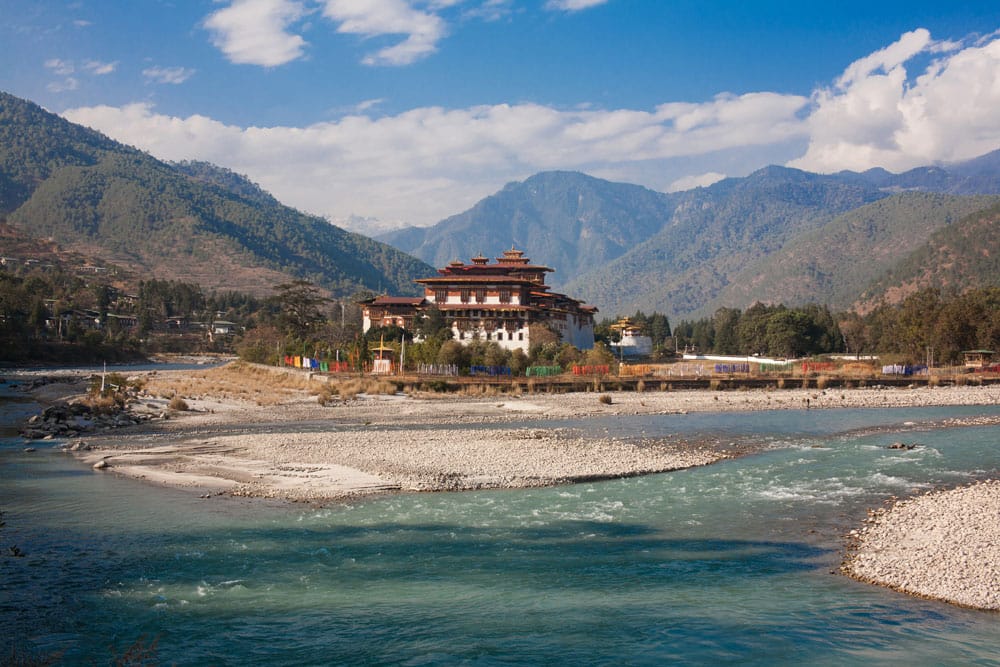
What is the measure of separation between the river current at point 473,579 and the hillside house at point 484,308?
58.6m

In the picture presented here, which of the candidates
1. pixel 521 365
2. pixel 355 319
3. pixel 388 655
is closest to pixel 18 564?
pixel 388 655

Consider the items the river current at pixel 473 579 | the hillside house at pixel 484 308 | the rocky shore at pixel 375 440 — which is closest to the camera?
the river current at pixel 473 579

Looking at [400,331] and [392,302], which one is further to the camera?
[392,302]

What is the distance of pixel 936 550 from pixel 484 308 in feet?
227

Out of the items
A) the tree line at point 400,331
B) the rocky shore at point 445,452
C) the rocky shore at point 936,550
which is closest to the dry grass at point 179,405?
the rocky shore at point 445,452

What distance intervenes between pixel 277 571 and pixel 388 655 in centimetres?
421

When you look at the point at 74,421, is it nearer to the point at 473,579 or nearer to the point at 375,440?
the point at 375,440

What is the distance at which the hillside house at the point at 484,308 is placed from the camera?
8175 cm

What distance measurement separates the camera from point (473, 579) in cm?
1421

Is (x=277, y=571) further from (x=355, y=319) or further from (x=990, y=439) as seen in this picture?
(x=355, y=319)

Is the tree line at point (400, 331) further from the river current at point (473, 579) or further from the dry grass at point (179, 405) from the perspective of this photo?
the river current at point (473, 579)

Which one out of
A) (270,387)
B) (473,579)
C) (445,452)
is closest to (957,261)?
(270,387)

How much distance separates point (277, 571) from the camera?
47.7 feet

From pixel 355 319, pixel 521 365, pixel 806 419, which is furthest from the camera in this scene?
pixel 355 319
